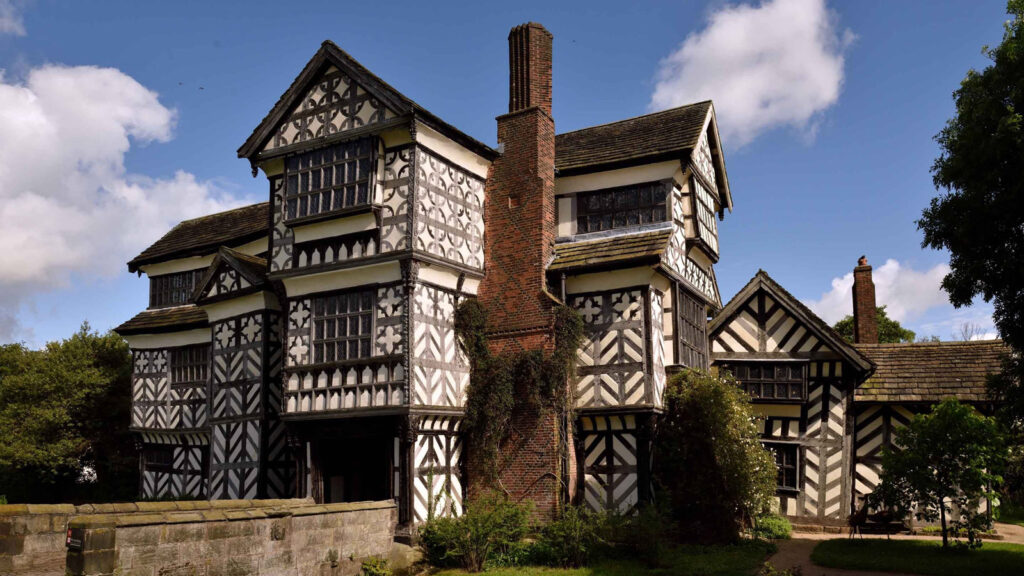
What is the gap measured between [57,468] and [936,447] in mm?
26802

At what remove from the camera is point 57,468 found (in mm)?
27562

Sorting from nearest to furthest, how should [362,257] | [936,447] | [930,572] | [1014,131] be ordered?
[1014,131] < [930,572] < [936,447] < [362,257]

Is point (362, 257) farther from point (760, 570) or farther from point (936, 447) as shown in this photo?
point (936, 447)

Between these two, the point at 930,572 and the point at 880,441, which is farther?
the point at 880,441

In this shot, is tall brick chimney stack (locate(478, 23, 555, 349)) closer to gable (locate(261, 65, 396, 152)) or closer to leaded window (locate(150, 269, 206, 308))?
gable (locate(261, 65, 396, 152))

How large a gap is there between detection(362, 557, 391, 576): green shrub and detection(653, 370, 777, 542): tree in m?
6.04

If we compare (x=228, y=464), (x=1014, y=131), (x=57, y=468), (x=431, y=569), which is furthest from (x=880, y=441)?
(x=57, y=468)

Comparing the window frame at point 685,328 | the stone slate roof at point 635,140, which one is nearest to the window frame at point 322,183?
the stone slate roof at point 635,140

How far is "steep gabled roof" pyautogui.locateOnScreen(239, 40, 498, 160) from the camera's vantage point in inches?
691

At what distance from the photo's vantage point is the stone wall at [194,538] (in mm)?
10820

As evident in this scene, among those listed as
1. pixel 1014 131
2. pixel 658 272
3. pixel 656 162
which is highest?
pixel 656 162

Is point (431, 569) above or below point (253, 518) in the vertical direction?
below

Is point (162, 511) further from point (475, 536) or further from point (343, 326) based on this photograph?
point (343, 326)

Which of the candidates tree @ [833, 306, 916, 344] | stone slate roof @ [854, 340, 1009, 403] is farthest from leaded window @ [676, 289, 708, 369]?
tree @ [833, 306, 916, 344]
